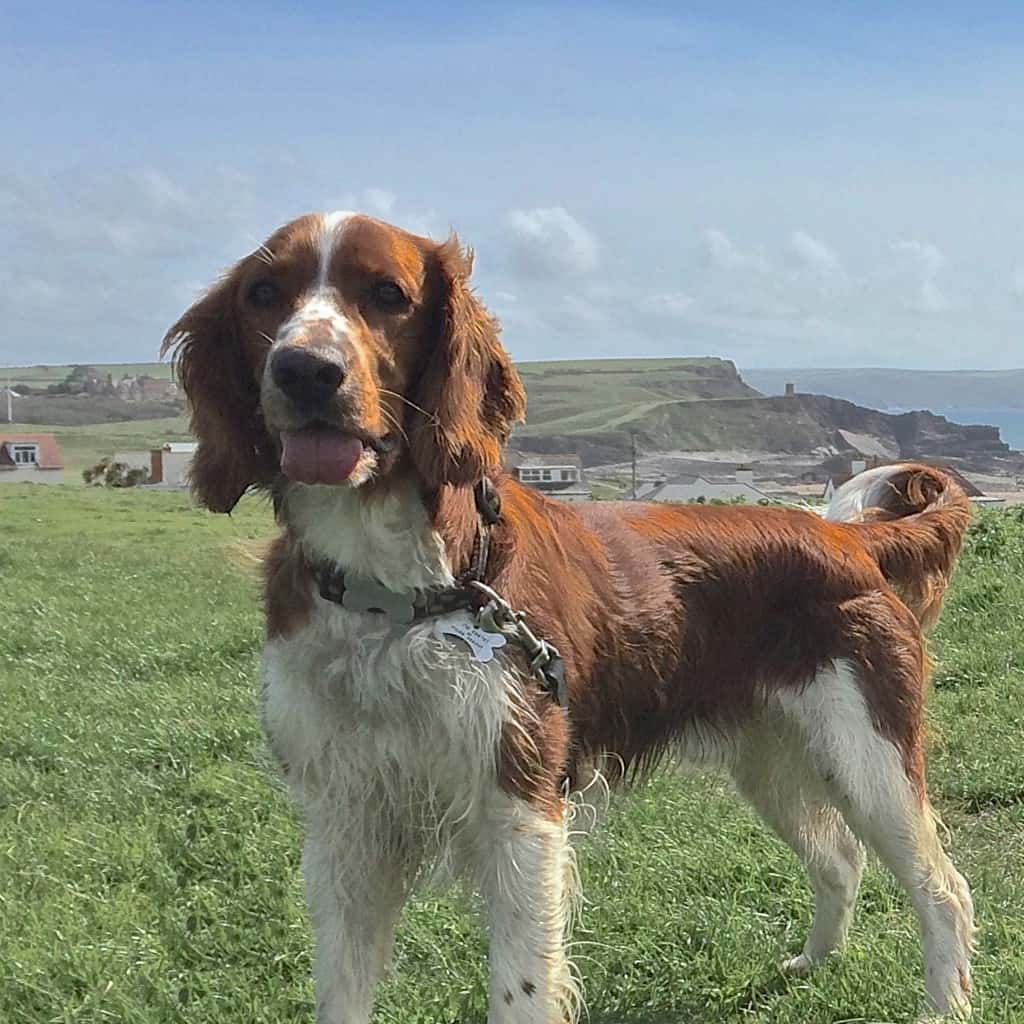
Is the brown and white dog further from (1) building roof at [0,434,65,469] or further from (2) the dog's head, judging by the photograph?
(1) building roof at [0,434,65,469]

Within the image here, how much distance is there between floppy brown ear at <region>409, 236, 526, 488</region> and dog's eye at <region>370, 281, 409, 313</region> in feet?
0.46

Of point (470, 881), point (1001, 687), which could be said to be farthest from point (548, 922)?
Result: point (1001, 687)

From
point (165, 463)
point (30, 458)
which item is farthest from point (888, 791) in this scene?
point (30, 458)

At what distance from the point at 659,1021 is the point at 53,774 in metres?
3.45

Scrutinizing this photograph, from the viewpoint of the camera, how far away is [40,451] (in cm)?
7162

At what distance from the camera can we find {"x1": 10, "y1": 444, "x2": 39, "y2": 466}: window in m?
70.7

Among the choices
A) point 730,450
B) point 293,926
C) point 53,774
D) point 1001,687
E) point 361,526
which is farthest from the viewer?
point 730,450

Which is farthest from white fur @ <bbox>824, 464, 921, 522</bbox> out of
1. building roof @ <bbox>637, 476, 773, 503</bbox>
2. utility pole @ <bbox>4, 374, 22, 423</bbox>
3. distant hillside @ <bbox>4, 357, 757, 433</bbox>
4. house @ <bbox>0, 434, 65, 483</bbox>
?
utility pole @ <bbox>4, 374, 22, 423</bbox>

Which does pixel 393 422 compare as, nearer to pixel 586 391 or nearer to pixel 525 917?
pixel 525 917

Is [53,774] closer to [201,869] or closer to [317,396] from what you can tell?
[201,869]

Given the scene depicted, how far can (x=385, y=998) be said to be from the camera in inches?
169

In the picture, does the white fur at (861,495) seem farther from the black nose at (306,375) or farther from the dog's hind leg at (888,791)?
the black nose at (306,375)

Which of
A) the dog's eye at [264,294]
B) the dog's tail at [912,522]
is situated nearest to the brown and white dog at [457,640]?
the dog's eye at [264,294]

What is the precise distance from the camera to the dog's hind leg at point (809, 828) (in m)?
4.48
